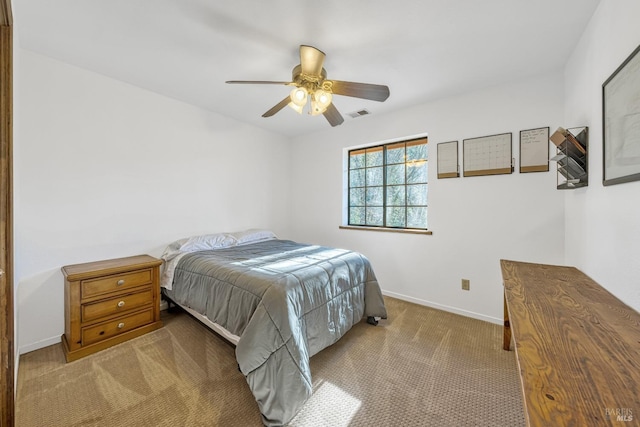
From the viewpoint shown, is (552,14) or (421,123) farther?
(421,123)

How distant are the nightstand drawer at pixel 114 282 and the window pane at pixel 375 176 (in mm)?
2916

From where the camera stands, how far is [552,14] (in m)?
1.58

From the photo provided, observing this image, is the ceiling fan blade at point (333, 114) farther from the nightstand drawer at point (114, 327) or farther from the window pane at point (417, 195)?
the nightstand drawer at point (114, 327)

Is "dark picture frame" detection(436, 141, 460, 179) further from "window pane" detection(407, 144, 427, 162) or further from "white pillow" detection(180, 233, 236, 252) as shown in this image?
"white pillow" detection(180, 233, 236, 252)

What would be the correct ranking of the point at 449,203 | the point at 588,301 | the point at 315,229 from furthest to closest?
the point at 315,229 < the point at 449,203 < the point at 588,301

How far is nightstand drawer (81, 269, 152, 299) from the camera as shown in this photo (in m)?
2.00

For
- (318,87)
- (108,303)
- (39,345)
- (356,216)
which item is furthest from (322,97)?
(39,345)

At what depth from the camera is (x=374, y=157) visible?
359cm

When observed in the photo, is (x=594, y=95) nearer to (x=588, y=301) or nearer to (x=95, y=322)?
(x=588, y=301)

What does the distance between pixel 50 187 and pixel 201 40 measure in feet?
5.99

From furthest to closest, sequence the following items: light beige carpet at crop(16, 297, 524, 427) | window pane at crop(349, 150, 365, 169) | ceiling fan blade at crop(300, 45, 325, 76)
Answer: window pane at crop(349, 150, 365, 169) → ceiling fan blade at crop(300, 45, 325, 76) → light beige carpet at crop(16, 297, 524, 427)

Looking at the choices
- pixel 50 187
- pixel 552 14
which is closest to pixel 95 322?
pixel 50 187

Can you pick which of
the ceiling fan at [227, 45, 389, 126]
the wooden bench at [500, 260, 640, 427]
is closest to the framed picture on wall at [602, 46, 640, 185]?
the wooden bench at [500, 260, 640, 427]

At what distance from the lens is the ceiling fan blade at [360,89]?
181 centimetres
